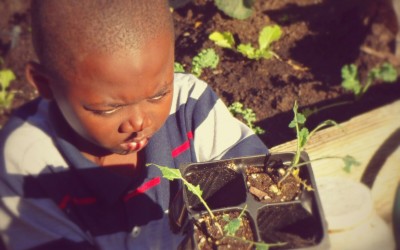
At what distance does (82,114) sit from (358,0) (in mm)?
2000

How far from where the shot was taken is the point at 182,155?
159 cm

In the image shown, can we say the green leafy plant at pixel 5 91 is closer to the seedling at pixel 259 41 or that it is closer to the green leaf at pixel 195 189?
the seedling at pixel 259 41

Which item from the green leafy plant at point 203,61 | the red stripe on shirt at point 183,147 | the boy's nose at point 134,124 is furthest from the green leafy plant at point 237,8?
the boy's nose at point 134,124

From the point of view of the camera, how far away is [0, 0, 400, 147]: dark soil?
221 centimetres

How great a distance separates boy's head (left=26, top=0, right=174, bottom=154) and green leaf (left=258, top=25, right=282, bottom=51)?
4.32 ft

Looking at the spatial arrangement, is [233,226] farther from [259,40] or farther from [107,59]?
[259,40]

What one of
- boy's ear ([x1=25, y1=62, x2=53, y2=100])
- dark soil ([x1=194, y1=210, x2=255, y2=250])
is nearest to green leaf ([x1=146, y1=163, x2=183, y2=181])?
dark soil ([x1=194, y1=210, x2=255, y2=250])

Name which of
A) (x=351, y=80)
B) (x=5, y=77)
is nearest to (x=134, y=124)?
(x=351, y=80)

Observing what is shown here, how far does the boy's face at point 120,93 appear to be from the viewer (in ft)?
3.27

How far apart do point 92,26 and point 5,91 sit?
1.87 m

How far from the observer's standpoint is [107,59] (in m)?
0.98

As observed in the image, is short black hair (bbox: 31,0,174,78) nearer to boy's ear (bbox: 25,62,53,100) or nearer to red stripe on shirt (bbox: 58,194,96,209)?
boy's ear (bbox: 25,62,53,100)

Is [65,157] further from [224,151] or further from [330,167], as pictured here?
[330,167]

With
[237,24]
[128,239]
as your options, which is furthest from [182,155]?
[237,24]
